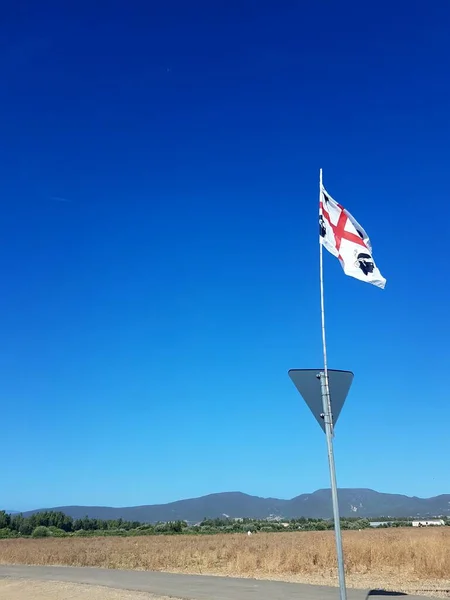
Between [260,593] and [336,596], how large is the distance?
225cm

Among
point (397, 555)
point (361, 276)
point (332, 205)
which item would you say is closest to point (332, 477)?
point (361, 276)

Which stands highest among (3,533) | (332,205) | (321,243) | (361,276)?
(332,205)

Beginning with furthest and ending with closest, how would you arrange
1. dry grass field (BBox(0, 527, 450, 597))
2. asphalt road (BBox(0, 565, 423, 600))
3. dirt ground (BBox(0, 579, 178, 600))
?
dry grass field (BBox(0, 527, 450, 597)), dirt ground (BBox(0, 579, 178, 600)), asphalt road (BBox(0, 565, 423, 600))

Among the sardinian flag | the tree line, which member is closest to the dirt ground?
the sardinian flag

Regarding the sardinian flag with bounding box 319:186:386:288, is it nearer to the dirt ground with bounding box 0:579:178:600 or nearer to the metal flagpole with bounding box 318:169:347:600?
the metal flagpole with bounding box 318:169:347:600

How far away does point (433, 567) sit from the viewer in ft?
63.6

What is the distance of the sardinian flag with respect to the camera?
952 centimetres

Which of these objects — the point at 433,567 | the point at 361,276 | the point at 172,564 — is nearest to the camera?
the point at 361,276

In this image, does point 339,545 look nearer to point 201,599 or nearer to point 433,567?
point 201,599

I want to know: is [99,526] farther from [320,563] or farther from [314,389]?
[314,389]

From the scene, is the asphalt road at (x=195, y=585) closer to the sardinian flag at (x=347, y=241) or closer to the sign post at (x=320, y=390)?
the sign post at (x=320, y=390)

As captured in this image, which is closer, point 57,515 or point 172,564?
point 172,564

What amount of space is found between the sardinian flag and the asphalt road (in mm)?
8471

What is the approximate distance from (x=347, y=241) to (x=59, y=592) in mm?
14431
